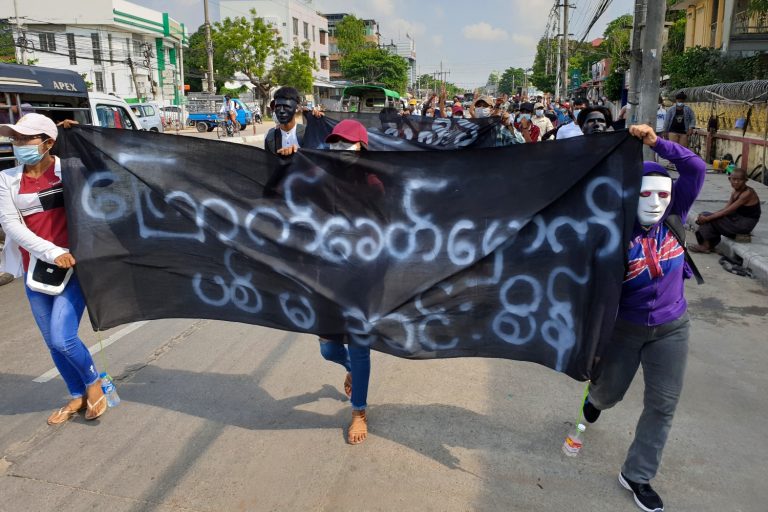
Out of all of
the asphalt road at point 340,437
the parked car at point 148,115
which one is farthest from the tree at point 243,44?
the asphalt road at point 340,437

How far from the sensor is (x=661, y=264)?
2.85 m

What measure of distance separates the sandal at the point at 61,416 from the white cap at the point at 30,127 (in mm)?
1654

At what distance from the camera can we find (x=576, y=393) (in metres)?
4.14

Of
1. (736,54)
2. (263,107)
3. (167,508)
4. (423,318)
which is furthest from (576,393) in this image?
(263,107)

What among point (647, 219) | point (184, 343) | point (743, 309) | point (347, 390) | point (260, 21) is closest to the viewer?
point (647, 219)

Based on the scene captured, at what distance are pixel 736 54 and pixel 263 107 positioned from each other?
129 feet

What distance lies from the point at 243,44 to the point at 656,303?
163 ft

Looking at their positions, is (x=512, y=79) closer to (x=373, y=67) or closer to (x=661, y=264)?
(x=373, y=67)

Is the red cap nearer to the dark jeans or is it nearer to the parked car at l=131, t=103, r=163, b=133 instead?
the dark jeans

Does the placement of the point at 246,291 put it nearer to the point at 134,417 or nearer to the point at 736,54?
the point at 134,417

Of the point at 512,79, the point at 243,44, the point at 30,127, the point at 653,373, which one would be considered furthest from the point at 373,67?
the point at 512,79

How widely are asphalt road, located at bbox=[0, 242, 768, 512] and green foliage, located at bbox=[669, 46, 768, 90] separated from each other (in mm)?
21472

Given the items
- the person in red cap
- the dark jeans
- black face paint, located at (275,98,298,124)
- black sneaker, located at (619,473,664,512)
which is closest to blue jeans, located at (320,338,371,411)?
the person in red cap

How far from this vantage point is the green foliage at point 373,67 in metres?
71.8
